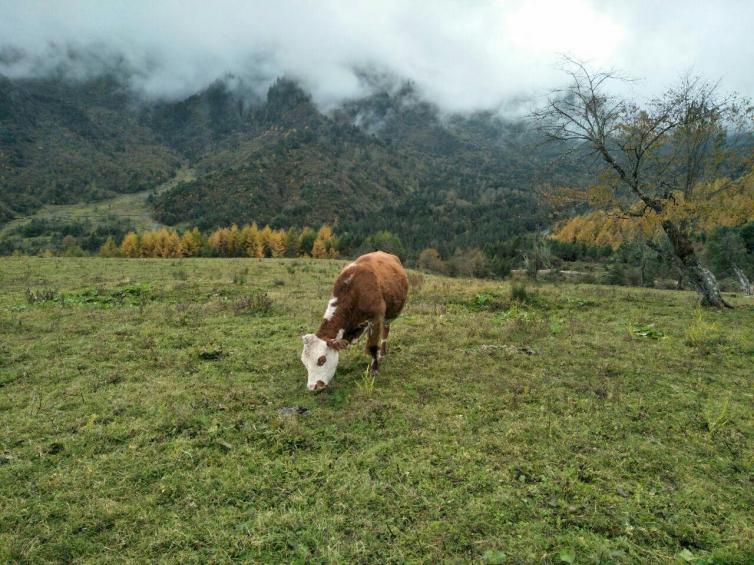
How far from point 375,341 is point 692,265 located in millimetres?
14393

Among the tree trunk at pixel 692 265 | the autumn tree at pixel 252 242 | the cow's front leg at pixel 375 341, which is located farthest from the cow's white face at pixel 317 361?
the autumn tree at pixel 252 242

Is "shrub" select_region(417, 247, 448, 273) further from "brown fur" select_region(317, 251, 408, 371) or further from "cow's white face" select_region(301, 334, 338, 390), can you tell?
"cow's white face" select_region(301, 334, 338, 390)

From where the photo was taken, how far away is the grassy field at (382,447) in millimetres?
4887

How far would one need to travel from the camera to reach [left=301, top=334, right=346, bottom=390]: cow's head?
27.6 feet

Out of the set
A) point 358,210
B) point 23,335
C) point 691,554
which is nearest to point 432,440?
point 691,554

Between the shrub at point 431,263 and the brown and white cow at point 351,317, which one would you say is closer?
the brown and white cow at point 351,317

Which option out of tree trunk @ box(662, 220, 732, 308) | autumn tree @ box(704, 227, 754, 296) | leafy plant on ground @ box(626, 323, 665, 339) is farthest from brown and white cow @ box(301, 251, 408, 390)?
autumn tree @ box(704, 227, 754, 296)

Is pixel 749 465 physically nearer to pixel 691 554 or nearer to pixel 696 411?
pixel 696 411

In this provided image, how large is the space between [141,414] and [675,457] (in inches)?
350

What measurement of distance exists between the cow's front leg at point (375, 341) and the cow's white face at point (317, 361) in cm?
144

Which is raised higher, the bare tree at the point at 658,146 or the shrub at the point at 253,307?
the bare tree at the point at 658,146

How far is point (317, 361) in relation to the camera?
841 cm

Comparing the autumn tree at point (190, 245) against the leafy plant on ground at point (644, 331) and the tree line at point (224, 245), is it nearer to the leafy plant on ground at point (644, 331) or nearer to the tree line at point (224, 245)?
the tree line at point (224, 245)

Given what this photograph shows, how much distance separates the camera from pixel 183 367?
995cm
